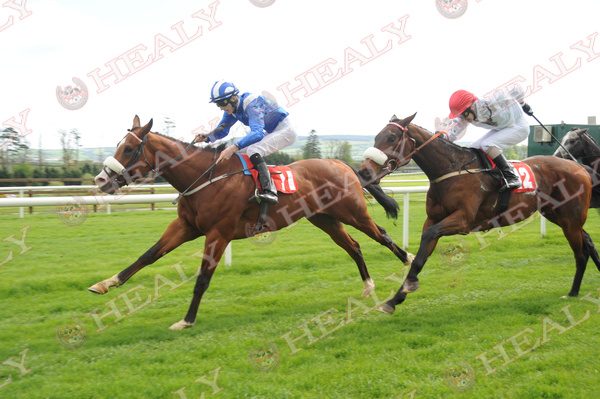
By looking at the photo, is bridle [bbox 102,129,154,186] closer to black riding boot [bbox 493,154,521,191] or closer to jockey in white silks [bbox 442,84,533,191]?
jockey in white silks [bbox 442,84,533,191]

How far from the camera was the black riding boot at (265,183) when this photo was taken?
451 cm

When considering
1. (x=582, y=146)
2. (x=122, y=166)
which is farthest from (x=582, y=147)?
(x=122, y=166)

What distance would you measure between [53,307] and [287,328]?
2285mm

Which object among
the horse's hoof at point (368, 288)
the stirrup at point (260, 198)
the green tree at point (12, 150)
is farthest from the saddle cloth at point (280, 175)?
the green tree at point (12, 150)

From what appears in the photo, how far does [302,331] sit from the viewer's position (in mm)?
3904

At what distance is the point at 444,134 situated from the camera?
4816 mm

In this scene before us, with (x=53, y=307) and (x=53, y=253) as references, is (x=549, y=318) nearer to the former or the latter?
(x=53, y=307)

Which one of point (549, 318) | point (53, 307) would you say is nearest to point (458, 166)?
point (549, 318)

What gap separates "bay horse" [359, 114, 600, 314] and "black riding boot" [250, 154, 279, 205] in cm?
87

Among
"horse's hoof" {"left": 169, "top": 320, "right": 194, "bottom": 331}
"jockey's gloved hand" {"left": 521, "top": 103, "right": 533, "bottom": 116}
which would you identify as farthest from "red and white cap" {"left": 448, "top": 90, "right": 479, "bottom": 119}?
"horse's hoof" {"left": 169, "top": 320, "right": 194, "bottom": 331}

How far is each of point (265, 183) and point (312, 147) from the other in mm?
8657

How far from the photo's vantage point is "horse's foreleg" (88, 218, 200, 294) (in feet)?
13.5

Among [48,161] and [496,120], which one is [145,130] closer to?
[496,120]

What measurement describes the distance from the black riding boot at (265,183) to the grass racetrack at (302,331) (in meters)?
1.05
